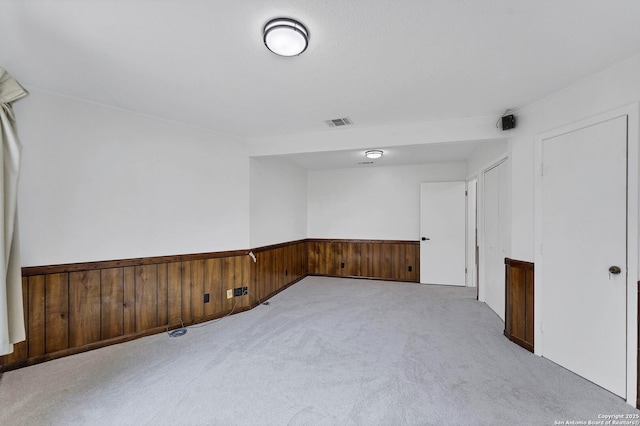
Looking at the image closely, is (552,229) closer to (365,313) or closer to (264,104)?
(365,313)

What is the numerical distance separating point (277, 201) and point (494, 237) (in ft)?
10.6

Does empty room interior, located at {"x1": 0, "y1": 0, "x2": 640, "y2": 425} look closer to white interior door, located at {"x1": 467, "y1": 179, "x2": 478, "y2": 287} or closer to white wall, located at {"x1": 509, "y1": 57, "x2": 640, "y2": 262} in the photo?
white wall, located at {"x1": 509, "y1": 57, "x2": 640, "y2": 262}

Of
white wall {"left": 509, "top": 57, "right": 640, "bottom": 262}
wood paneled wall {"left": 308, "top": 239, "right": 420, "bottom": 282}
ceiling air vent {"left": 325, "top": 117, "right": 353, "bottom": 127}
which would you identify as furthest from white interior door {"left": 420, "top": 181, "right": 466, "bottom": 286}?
ceiling air vent {"left": 325, "top": 117, "right": 353, "bottom": 127}

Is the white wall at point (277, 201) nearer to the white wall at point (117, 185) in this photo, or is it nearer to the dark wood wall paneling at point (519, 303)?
the white wall at point (117, 185)

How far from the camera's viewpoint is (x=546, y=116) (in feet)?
8.03

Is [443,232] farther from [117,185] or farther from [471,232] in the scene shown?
[117,185]

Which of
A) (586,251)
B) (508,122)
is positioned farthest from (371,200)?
(586,251)

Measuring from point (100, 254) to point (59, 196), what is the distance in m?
0.62

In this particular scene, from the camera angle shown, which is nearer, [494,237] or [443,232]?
[494,237]

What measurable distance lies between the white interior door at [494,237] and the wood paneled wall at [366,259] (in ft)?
4.55

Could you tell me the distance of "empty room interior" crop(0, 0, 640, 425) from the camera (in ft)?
5.25

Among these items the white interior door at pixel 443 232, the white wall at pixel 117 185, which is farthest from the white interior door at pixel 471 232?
the white wall at pixel 117 185

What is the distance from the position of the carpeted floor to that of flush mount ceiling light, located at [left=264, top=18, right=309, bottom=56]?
228cm

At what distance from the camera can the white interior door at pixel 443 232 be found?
4.88 metres
